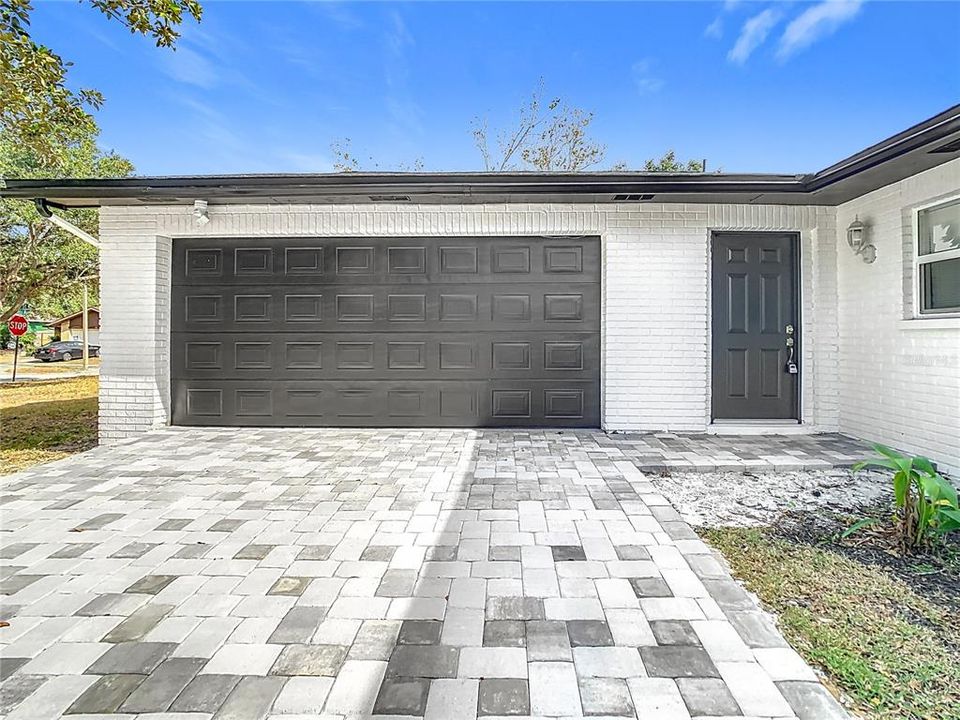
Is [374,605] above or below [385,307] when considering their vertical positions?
below

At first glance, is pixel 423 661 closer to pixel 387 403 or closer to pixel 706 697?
pixel 706 697

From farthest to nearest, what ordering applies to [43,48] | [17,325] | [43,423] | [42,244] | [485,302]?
[17,325] < [42,244] < [43,423] < [485,302] < [43,48]

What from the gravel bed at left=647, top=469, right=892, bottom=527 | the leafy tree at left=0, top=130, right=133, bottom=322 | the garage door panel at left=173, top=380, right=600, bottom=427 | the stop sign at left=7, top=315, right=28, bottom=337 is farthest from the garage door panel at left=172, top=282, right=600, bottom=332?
the stop sign at left=7, top=315, right=28, bottom=337

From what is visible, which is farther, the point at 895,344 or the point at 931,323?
the point at 895,344

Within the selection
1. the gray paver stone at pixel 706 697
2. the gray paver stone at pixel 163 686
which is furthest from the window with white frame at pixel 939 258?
→ the gray paver stone at pixel 163 686

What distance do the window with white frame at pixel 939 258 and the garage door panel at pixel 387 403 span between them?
3.04m

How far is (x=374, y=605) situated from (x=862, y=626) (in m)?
1.90

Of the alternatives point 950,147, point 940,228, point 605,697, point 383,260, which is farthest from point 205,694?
point 940,228

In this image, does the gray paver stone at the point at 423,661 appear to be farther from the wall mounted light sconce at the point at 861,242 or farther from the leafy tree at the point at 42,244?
the leafy tree at the point at 42,244

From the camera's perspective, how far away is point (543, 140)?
14039mm

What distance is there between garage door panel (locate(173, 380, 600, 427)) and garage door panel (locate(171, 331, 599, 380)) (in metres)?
0.12

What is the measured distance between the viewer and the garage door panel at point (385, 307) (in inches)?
232

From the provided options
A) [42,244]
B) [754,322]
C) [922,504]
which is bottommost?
[922,504]

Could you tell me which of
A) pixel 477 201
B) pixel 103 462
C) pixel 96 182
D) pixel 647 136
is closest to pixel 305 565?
pixel 103 462
